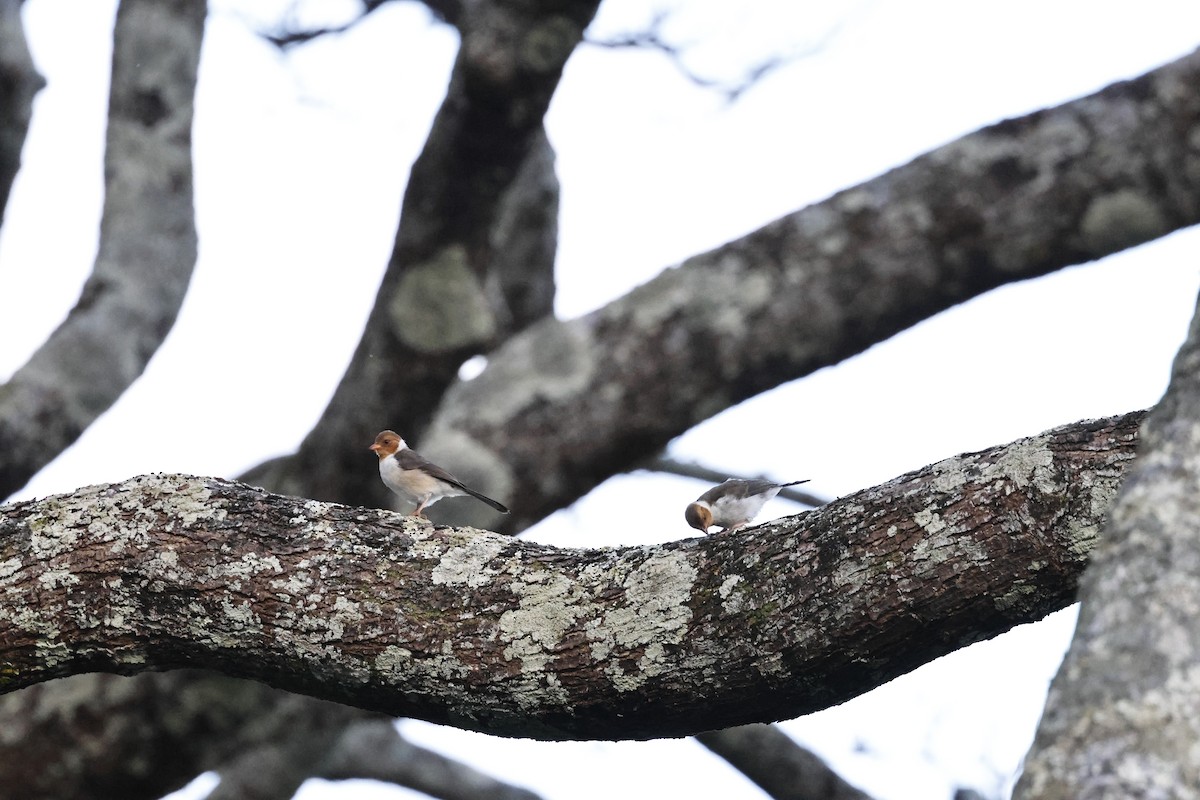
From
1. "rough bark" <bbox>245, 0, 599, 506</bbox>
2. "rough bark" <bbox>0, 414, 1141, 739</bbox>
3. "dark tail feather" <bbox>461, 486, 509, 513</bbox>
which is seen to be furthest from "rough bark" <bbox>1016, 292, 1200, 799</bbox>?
"dark tail feather" <bbox>461, 486, 509, 513</bbox>

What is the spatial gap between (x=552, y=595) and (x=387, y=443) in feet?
7.72

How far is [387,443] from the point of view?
15.5ft

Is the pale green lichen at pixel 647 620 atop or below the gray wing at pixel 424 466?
below

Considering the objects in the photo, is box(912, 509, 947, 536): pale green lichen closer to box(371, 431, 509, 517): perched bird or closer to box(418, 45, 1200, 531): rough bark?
box(371, 431, 509, 517): perched bird

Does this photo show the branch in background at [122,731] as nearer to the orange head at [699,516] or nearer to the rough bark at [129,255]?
the rough bark at [129,255]

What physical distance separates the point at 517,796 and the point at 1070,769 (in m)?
6.06

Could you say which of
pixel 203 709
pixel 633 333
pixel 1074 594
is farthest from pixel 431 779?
pixel 1074 594

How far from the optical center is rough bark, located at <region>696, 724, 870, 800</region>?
602 centimetres

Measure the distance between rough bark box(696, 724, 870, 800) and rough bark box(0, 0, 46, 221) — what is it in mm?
3894

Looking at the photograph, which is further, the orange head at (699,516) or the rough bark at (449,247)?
the orange head at (699,516)

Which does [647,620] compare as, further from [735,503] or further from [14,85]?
[14,85]

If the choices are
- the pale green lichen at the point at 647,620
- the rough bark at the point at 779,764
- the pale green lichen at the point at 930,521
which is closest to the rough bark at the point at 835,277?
A: the rough bark at the point at 779,764

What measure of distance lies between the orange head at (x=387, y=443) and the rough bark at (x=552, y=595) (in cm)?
197

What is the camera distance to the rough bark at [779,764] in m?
6.02
